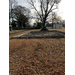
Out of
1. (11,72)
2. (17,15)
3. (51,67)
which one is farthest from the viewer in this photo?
(17,15)

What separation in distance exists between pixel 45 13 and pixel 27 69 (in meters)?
23.8

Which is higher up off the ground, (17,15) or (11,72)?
(17,15)

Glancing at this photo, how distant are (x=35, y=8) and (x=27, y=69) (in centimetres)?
2415
